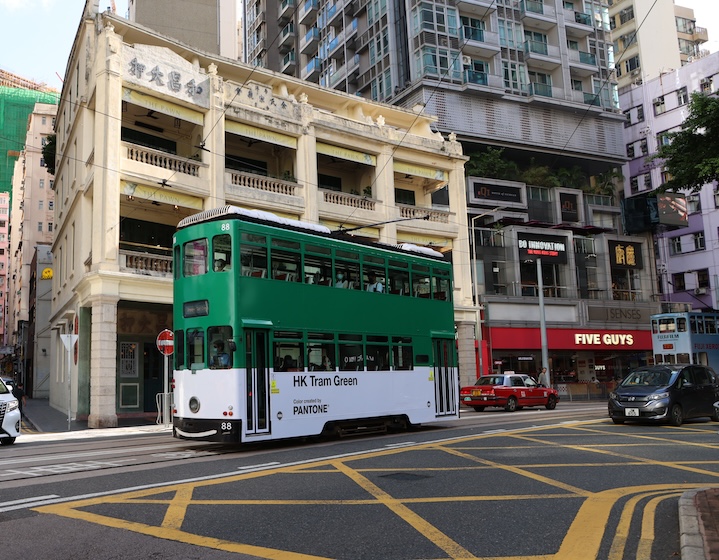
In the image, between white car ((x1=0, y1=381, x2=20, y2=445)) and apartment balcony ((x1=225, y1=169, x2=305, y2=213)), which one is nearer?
white car ((x1=0, y1=381, x2=20, y2=445))

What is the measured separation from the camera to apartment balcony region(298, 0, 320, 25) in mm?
57344

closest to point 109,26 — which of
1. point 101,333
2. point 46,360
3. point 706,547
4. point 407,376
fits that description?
point 101,333

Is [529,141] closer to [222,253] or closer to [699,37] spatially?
[222,253]

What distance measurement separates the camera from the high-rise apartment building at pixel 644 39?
64938 millimetres

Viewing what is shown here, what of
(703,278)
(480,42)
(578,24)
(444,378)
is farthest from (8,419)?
(703,278)

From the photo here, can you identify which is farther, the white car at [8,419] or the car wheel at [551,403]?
the car wheel at [551,403]

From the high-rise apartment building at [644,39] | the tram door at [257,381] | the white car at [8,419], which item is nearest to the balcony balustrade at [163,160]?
the white car at [8,419]

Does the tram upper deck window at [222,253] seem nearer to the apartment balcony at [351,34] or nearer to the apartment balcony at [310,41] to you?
the apartment balcony at [351,34]

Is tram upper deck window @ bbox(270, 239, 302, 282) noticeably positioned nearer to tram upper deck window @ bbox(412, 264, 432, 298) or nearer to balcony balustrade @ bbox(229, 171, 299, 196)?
tram upper deck window @ bbox(412, 264, 432, 298)

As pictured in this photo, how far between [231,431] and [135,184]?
43.6 ft

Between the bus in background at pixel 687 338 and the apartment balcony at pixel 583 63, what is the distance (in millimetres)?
25082

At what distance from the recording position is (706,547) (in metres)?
4.94

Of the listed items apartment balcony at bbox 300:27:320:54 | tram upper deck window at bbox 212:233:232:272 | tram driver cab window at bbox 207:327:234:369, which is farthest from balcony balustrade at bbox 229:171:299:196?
apartment balcony at bbox 300:27:320:54

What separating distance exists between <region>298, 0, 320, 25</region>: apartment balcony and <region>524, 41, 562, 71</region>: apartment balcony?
19.5m
